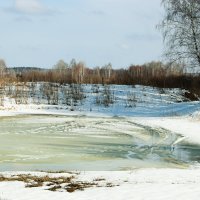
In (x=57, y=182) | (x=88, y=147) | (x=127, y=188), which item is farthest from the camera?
(x=88, y=147)

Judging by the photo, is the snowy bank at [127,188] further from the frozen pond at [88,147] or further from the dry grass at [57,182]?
the frozen pond at [88,147]

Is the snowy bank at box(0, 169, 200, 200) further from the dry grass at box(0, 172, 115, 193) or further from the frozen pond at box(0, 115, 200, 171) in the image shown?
the frozen pond at box(0, 115, 200, 171)

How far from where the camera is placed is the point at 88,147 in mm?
16766

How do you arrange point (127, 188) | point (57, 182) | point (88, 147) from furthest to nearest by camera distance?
point (88, 147) → point (57, 182) → point (127, 188)

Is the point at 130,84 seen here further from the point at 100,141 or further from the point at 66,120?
the point at 100,141

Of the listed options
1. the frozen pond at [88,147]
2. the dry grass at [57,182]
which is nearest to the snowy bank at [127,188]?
the dry grass at [57,182]

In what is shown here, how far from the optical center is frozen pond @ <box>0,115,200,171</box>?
1391 centimetres

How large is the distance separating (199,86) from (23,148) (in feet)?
67.2

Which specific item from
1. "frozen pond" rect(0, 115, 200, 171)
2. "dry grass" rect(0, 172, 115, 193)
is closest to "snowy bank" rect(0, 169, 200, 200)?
"dry grass" rect(0, 172, 115, 193)

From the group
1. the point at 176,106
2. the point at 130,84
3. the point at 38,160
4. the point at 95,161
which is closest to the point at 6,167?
the point at 38,160

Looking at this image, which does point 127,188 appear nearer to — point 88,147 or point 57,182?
point 57,182

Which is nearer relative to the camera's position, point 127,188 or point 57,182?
point 127,188

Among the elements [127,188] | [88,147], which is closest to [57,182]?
[127,188]

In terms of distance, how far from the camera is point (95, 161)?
1420 centimetres
